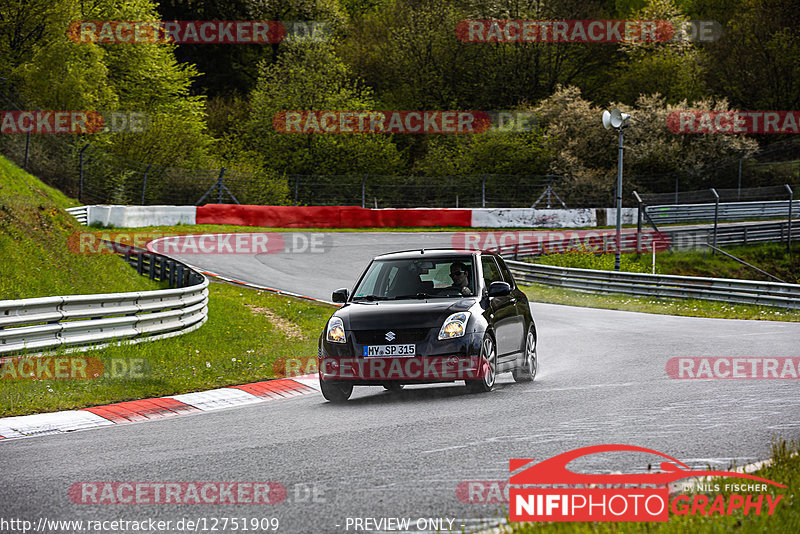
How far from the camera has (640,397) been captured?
9.77 m

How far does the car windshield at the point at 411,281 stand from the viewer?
10594mm

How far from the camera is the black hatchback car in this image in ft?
31.4

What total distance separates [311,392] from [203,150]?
38616 millimetres

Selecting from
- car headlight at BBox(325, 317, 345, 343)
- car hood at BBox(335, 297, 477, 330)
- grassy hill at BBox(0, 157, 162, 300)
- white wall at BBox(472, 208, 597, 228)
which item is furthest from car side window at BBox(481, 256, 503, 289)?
white wall at BBox(472, 208, 597, 228)

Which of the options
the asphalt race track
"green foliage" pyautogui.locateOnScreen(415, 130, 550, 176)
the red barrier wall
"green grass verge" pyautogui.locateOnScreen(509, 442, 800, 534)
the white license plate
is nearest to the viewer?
"green grass verge" pyautogui.locateOnScreen(509, 442, 800, 534)

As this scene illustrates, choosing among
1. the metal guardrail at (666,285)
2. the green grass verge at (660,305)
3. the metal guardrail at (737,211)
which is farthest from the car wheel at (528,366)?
the metal guardrail at (737,211)

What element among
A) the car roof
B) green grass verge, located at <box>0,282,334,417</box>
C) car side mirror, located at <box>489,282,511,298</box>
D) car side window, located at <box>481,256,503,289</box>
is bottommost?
green grass verge, located at <box>0,282,334,417</box>

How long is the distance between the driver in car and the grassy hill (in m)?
7.45

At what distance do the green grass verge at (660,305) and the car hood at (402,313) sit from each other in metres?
13.9

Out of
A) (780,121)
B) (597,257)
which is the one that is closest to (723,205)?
(597,257)

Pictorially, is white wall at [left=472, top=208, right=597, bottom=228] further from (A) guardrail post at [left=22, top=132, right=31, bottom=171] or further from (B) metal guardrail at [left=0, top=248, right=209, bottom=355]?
(B) metal guardrail at [left=0, top=248, right=209, bottom=355]

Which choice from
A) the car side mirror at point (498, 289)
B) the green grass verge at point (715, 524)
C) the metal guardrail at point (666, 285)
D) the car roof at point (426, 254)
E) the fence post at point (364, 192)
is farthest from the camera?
the fence post at point (364, 192)

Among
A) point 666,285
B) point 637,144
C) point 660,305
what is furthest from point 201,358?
point 637,144

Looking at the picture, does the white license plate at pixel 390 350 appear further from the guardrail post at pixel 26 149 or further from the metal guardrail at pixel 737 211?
the metal guardrail at pixel 737 211
